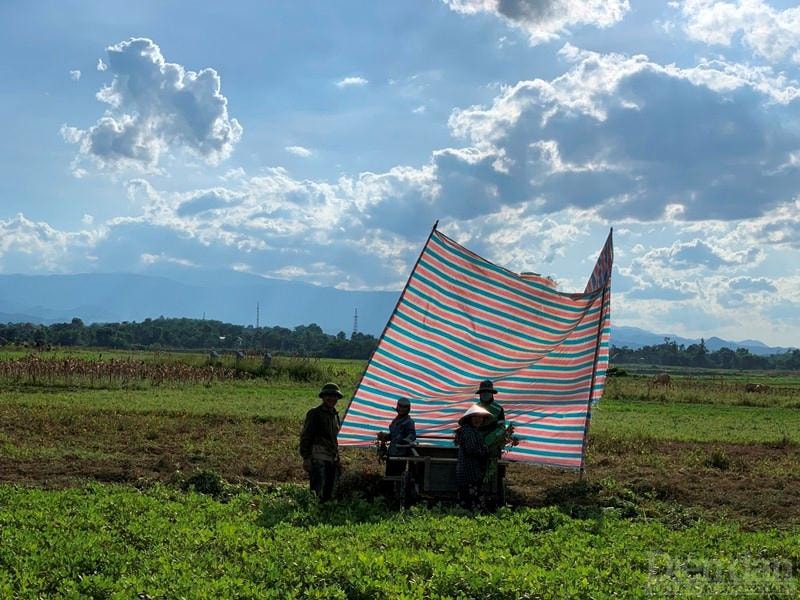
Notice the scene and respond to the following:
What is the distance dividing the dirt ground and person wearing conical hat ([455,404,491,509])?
135cm

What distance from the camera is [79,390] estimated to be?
33188 mm

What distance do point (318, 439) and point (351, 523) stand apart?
2.19 meters

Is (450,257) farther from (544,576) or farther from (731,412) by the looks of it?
(731,412)

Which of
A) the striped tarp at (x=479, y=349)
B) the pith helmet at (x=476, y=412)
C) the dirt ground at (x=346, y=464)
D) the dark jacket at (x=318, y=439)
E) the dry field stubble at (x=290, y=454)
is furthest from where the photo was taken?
the striped tarp at (x=479, y=349)

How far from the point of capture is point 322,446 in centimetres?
1234

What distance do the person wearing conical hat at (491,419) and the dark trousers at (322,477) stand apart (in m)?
2.28

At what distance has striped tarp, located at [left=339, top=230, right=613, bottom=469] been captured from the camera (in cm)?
1327

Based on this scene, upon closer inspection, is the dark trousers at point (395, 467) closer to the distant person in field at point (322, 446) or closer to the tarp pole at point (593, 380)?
the distant person in field at point (322, 446)

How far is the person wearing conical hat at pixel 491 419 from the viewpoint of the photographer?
468 inches

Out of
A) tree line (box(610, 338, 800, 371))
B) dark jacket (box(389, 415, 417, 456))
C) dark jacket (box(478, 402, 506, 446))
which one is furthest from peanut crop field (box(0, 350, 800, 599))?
tree line (box(610, 338, 800, 371))

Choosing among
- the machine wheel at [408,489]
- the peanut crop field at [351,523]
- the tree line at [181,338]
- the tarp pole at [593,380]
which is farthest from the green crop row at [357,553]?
the tree line at [181,338]

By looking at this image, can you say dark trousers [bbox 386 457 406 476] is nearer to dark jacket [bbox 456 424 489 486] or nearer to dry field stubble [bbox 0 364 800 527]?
dark jacket [bbox 456 424 489 486]

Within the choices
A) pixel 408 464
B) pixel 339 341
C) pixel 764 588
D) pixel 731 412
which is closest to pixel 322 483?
pixel 408 464

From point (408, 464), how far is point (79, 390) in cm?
2437
